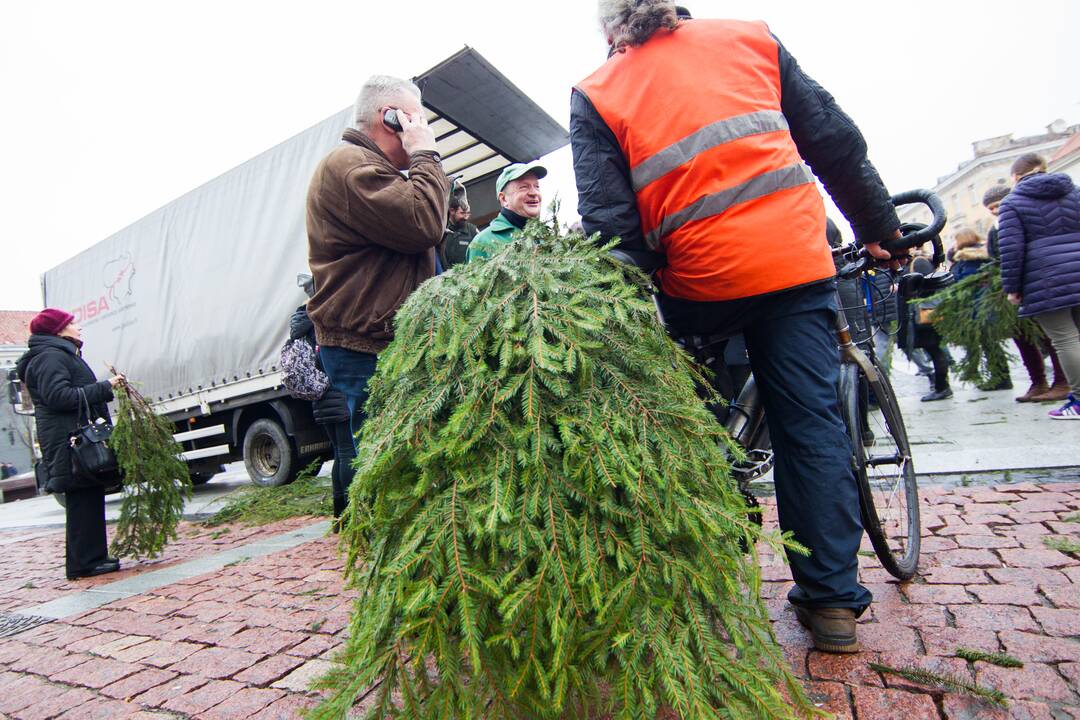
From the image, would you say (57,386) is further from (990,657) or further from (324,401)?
(990,657)

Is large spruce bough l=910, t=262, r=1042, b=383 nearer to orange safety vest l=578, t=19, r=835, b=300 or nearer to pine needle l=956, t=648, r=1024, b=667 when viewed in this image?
pine needle l=956, t=648, r=1024, b=667

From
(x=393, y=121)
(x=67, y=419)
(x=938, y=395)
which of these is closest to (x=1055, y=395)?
(x=938, y=395)

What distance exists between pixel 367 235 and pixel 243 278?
593 cm

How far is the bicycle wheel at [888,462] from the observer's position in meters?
2.32

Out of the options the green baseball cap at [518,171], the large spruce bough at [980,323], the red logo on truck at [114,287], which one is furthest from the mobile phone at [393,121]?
the red logo on truck at [114,287]

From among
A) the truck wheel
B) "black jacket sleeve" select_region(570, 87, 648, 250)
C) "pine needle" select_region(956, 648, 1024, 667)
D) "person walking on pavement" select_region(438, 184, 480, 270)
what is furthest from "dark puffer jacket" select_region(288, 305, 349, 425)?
the truck wheel

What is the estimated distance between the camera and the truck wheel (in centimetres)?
735

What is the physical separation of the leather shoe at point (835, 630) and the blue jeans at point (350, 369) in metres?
1.84

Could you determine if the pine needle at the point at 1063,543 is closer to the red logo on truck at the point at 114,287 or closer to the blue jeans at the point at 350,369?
the blue jeans at the point at 350,369

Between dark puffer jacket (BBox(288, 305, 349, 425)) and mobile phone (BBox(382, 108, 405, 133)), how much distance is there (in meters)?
1.80

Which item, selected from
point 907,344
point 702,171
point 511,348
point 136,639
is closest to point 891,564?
point 702,171

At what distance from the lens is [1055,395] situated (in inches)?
232

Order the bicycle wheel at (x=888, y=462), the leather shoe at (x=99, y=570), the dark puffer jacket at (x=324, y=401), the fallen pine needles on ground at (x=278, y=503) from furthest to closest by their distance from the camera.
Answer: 1. the fallen pine needles on ground at (x=278, y=503)
2. the leather shoe at (x=99, y=570)
3. the dark puffer jacket at (x=324, y=401)
4. the bicycle wheel at (x=888, y=462)

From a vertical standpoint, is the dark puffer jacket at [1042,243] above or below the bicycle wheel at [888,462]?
above
